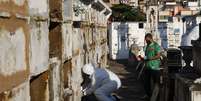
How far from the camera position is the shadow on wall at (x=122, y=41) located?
5134 cm

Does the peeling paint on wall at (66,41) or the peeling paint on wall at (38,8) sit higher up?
the peeling paint on wall at (38,8)

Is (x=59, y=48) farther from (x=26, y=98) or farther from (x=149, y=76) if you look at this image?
Result: (x=149, y=76)

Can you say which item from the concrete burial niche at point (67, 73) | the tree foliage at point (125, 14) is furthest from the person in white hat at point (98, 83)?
the tree foliage at point (125, 14)

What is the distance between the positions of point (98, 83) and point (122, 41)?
40.9m

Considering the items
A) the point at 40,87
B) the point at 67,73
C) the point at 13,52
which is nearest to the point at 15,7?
the point at 13,52

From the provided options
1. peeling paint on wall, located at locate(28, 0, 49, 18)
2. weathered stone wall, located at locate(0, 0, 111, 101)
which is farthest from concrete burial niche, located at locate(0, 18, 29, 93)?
peeling paint on wall, located at locate(28, 0, 49, 18)

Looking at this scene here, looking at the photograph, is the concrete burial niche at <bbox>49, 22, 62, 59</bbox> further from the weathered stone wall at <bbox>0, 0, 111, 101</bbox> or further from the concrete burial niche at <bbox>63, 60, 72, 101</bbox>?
the concrete burial niche at <bbox>63, 60, 72, 101</bbox>

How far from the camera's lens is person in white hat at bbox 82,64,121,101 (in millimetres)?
11114

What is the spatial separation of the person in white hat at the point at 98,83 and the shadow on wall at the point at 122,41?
129ft

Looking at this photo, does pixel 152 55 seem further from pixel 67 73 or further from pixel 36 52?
pixel 36 52

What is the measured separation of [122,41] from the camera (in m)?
52.4

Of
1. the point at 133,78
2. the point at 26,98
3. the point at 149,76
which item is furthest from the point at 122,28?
the point at 26,98

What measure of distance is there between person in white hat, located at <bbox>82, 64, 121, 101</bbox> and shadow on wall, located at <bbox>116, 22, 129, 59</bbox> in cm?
3926

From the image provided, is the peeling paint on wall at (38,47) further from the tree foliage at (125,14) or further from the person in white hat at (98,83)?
the tree foliage at (125,14)
